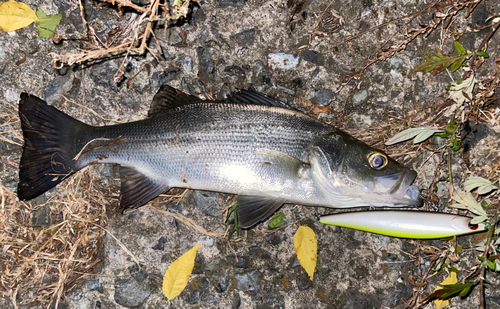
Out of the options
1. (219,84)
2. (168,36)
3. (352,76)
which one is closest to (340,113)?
(352,76)

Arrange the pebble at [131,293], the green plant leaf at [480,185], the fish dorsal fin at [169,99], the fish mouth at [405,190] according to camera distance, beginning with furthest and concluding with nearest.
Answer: the pebble at [131,293]
the fish dorsal fin at [169,99]
the green plant leaf at [480,185]
the fish mouth at [405,190]

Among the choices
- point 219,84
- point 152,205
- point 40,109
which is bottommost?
point 152,205

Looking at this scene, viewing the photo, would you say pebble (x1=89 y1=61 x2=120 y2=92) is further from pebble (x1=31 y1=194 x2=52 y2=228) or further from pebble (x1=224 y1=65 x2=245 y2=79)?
pebble (x1=31 y1=194 x2=52 y2=228)

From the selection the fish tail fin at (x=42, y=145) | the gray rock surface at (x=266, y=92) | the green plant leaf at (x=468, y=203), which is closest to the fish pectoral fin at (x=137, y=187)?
the gray rock surface at (x=266, y=92)

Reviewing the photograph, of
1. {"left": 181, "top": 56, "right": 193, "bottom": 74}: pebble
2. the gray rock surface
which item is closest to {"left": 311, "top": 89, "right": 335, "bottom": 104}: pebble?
the gray rock surface

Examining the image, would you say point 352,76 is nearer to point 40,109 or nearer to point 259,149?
point 259,149

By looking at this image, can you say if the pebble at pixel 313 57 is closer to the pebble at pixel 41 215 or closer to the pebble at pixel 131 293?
the pebble at pixel 131 293

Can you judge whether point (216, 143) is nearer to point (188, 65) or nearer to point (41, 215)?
point (188, 65)
